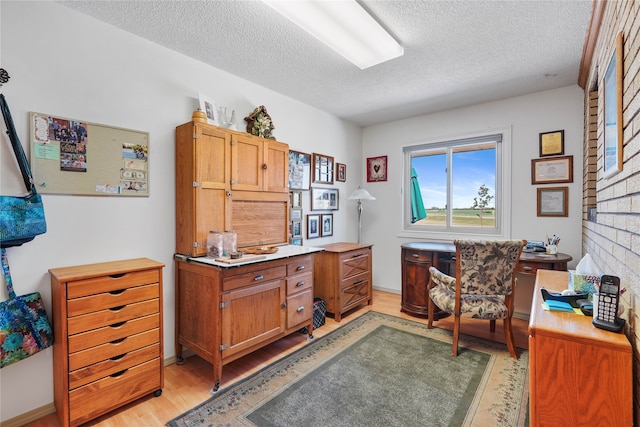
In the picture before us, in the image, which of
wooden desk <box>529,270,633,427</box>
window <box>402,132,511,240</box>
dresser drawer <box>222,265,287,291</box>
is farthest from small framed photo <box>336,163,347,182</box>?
wooden desk <box>529,270,633,427</box>

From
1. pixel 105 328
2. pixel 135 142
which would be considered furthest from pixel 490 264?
pixel 135 142

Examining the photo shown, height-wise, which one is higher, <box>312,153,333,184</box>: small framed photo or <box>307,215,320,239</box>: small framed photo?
<box>312,153,333,184</box>: small framed photo

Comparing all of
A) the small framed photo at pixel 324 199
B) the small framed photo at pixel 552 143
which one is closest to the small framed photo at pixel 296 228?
the small framed photo at pixel 324 199

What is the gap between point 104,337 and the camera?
1.80 meters

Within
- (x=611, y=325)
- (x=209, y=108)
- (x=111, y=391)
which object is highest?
(x=209, y=108)

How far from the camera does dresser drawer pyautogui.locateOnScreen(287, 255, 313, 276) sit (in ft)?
8.69

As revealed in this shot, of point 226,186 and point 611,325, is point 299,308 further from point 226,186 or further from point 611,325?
point 611,325

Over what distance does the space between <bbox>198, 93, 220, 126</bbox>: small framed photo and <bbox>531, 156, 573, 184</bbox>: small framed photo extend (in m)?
3.48

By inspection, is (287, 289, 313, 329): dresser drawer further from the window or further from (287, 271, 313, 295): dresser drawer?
the window

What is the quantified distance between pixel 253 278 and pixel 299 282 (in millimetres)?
535

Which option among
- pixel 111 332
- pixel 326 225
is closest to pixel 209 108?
pixel 111 332

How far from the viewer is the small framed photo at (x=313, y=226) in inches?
152

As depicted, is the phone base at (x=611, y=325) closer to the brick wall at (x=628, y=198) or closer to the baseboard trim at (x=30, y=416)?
the brick wall at (x=628, y=198)

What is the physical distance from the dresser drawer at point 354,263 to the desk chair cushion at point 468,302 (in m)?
0.94
